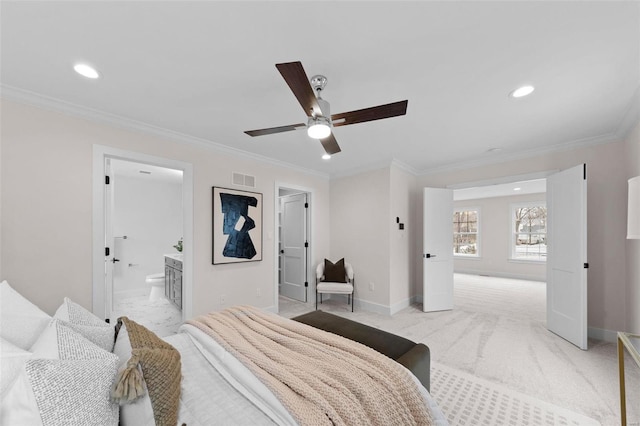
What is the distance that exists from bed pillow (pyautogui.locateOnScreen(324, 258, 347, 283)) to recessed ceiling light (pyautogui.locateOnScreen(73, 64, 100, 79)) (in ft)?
12.5

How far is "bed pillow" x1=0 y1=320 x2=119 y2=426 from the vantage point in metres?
0.70

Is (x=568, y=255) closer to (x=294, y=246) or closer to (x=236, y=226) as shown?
(x=294, y=246)

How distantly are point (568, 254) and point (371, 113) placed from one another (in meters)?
3.24

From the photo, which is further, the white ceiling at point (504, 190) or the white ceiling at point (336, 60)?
the white ceiling at point (504, 190)

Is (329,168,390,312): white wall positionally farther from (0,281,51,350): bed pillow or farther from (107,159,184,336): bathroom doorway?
(0,281,51,350): bed pillow

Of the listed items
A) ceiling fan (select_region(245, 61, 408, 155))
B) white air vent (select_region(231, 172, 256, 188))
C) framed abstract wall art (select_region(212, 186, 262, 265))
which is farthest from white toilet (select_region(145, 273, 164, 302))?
ceiling fan (select_region(245, 61, 408, 155))

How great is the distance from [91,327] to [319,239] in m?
3.83

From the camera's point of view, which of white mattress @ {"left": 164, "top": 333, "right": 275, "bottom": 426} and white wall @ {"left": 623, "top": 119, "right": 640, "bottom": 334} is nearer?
white mattress @ {"left": 164, "top": 333, "right": 275, "bottom": 426}

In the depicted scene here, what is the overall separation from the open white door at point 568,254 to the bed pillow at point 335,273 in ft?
9.49

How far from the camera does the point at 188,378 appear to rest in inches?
52.8

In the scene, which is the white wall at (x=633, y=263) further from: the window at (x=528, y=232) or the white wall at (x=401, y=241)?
the window at (x=528, y=232)

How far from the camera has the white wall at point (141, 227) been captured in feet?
17.3

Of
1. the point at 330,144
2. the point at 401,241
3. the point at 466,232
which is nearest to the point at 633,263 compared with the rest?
the point at 401,241

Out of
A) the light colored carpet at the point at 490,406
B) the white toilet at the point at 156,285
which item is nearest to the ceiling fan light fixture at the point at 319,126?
the light colored carpet at the point at 490,406
